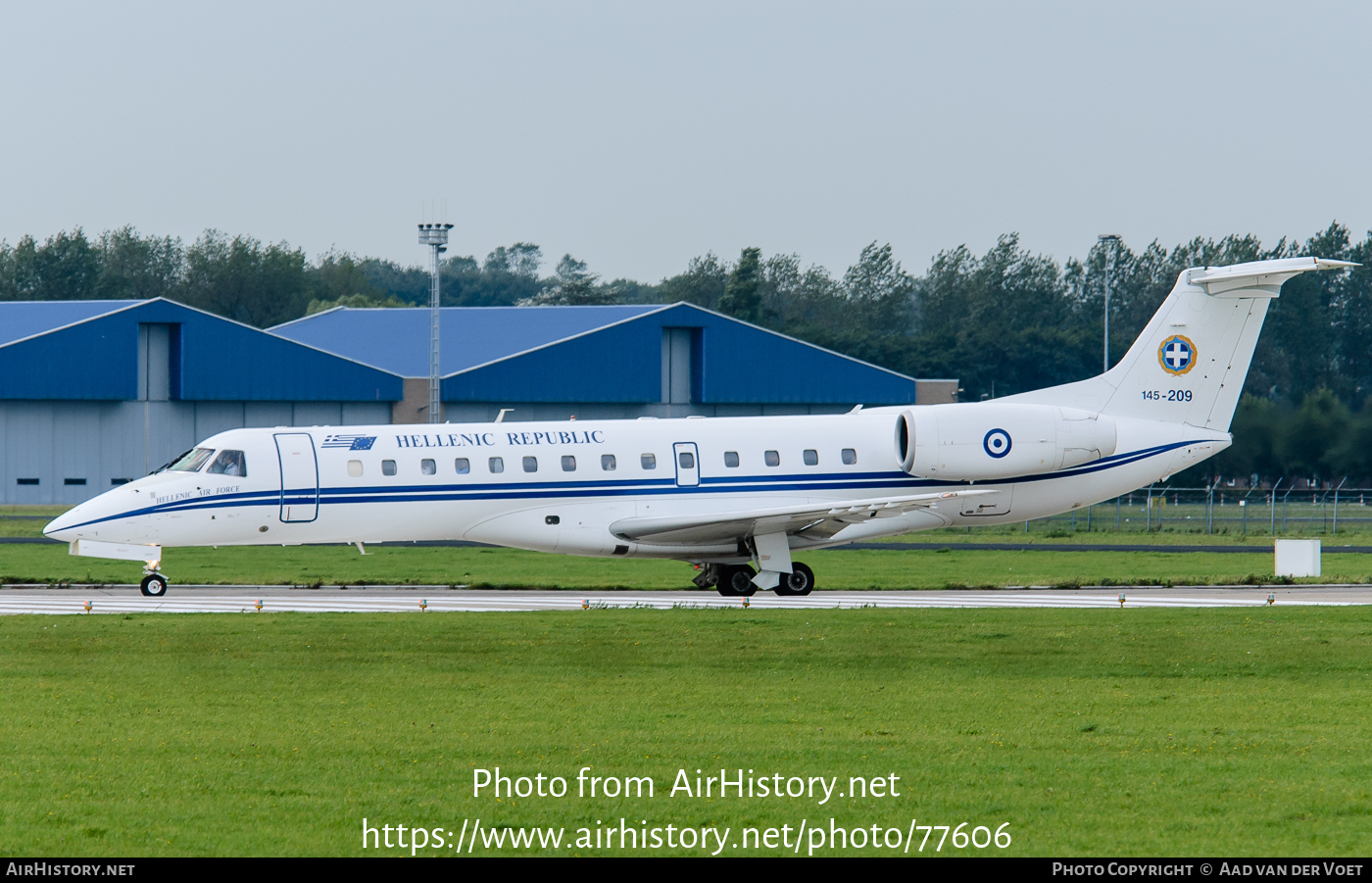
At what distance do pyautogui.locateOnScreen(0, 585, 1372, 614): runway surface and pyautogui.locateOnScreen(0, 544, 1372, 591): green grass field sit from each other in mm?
1132

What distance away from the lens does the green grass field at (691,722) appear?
10383 millimetres

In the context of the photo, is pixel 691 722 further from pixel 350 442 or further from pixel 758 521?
pixel 350 442

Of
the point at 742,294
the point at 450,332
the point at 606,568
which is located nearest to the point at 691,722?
the point at 606,568

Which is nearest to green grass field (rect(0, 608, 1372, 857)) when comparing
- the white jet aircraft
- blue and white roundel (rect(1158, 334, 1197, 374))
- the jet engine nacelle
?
the white jet aircraft

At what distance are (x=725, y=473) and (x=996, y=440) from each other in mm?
5089

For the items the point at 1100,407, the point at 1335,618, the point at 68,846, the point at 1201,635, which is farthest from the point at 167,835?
the point at 1100,407

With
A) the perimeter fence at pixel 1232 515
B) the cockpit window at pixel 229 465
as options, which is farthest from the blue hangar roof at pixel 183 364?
the cockpit window at pixel 229 465

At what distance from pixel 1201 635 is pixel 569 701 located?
9.20m

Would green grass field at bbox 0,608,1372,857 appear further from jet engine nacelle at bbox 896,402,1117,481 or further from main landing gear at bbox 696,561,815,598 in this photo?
jet engine nacelle at bbox 896,402,1117,481

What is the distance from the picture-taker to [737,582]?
98.3 ft

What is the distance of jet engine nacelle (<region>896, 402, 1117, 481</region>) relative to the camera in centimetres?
2967

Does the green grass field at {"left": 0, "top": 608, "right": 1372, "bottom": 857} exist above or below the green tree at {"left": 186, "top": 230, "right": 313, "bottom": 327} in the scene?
below

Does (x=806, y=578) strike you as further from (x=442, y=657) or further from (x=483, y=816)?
(x=483, y=816)

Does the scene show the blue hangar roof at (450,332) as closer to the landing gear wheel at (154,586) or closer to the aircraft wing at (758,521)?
the landing gear wheel at (154,586)
